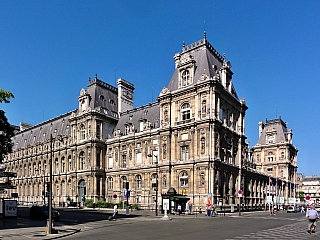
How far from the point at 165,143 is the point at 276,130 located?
55.0 meters

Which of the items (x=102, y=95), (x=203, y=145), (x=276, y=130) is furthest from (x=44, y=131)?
(x=276, y=130)

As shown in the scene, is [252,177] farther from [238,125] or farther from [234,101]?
[234,101]

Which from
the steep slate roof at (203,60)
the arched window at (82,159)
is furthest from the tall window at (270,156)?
the arched window at (82,159)

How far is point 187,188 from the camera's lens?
54.6 metres

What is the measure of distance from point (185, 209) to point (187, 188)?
625 centimetres

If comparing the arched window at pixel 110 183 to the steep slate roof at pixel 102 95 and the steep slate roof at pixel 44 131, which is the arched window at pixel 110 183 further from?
the steep slate roof at pixel 44 131

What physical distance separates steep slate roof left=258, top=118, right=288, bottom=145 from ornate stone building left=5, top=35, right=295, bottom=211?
87.1ft

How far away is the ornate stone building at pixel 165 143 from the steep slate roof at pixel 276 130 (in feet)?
87.1

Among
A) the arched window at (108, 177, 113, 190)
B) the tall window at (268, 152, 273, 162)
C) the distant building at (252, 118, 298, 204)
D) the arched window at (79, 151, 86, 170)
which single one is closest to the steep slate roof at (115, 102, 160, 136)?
the arched window at (79, 151, 86, 170)

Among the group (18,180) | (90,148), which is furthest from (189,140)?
(18,180)

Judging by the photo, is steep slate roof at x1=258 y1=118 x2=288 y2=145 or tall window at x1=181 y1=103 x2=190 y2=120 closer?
tall window at x1=181 y1=103 x2=190 y2=120

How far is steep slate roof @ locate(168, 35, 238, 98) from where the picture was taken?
189ft

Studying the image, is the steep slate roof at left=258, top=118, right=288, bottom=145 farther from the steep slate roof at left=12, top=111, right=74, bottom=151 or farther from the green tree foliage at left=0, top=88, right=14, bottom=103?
the green tree foliage at left=0, top=88, right=14, bottom=103

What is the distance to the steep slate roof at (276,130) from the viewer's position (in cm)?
10038
